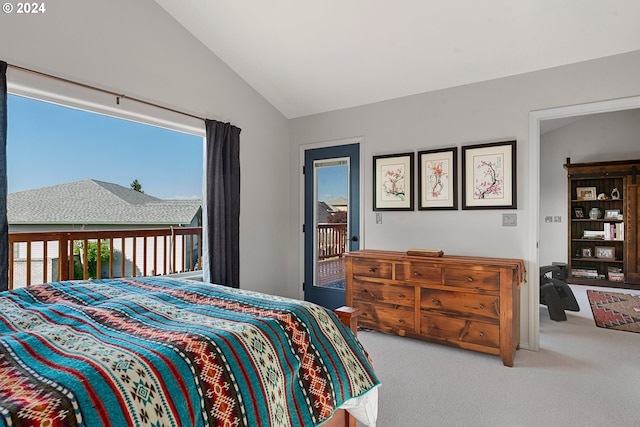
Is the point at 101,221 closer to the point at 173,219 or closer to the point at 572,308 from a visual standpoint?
the point at 173,219

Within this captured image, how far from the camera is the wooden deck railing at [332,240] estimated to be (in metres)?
4.10

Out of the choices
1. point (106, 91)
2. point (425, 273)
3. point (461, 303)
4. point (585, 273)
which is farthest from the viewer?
point (585, 273)

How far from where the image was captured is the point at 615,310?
4301 mm

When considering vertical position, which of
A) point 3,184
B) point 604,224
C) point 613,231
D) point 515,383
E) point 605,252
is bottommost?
point 515,383

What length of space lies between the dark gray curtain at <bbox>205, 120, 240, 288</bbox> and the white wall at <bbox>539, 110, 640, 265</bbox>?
543 centimetres

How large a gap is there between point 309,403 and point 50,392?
31.9 inches

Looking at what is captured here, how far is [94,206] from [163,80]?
1.30 meters

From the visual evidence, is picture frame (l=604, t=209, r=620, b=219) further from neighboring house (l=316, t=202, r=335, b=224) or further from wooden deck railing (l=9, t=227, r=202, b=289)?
wooden deck railing (l=9, t=227, r=202, b=289)

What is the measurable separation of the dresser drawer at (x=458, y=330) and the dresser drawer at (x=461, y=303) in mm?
69

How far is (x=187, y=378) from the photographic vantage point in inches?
39.1

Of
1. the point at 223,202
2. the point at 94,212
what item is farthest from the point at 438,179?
the point at 94,212

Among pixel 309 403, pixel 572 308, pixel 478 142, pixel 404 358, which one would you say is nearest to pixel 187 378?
pixel 309 403

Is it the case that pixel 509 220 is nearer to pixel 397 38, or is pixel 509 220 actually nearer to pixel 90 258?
pixel 397 38

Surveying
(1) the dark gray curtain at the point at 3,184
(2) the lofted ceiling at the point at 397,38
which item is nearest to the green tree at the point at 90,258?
(1) the dark gray curtain at the point at 3,184
